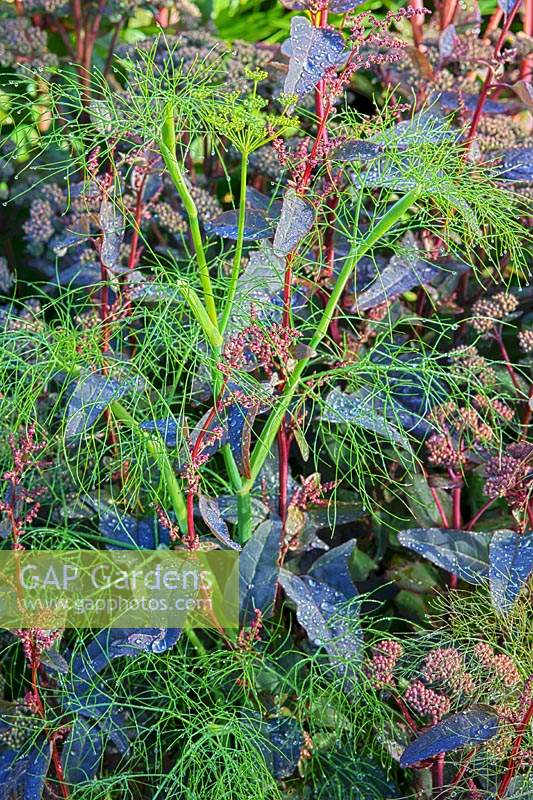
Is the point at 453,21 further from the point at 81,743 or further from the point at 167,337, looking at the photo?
the point at 81,743

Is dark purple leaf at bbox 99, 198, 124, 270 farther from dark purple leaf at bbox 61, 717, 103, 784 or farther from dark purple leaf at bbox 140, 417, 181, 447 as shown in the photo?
dark purple leaf at bbox 61, 717, 103, 784

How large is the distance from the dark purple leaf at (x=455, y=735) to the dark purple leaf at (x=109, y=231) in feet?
1.64

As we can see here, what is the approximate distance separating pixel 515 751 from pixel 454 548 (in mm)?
211

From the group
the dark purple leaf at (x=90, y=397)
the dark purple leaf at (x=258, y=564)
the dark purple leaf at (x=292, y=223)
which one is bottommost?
the dark purple leaf at (x=258, y=564)

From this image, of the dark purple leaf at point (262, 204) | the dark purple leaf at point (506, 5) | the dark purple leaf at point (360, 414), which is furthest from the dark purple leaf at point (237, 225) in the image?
the dark purple leaf at point (506, 5)

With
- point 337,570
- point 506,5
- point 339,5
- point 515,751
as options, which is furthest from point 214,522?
point 506,5

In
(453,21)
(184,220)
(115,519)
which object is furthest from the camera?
(453,21)

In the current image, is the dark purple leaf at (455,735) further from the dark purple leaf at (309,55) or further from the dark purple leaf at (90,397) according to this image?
the dark purple leaf at (309,55)

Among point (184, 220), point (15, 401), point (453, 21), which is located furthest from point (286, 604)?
point (453, 21)

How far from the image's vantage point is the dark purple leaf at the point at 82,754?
0.87 m

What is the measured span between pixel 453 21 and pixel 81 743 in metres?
1.11

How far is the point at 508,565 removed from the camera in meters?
0.84

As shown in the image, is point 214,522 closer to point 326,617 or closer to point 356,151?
point 326,617

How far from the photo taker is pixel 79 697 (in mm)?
869
